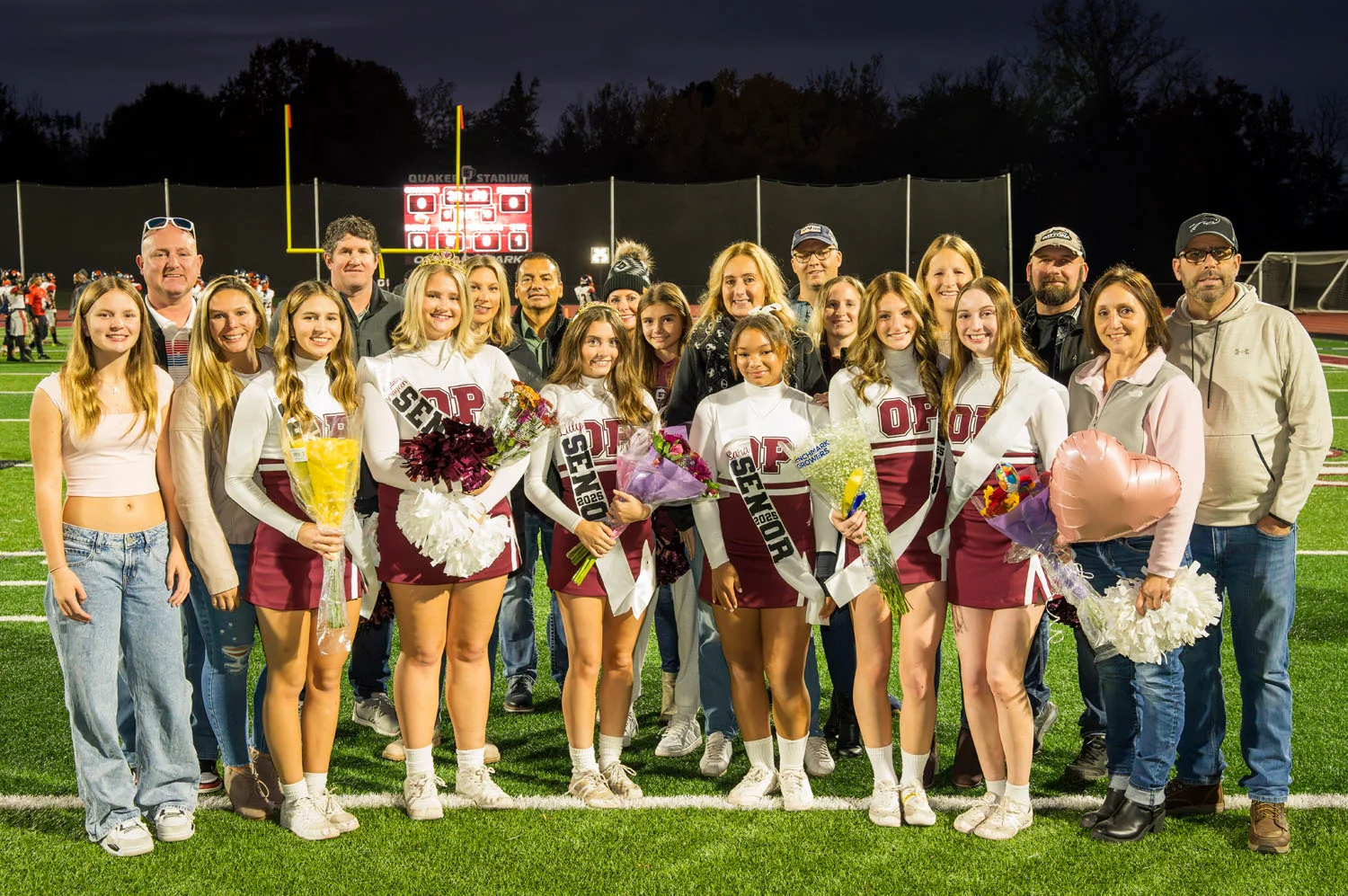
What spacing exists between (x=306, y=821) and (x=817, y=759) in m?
1.68

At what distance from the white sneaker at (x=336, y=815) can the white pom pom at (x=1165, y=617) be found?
7.52 ft

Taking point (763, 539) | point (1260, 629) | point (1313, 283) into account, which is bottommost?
point (1260, 629)

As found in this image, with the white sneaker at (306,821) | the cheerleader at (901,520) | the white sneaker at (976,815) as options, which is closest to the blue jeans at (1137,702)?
A: the white sneaker at (976,815)

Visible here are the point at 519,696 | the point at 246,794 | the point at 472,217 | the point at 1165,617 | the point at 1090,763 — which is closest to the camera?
the point at 1165,617

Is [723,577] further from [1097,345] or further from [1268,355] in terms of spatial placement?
[1268,355]

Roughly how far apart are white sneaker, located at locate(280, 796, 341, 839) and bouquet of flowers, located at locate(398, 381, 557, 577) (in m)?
0.82

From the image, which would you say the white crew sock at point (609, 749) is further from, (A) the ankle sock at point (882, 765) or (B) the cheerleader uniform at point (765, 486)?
(A) the ankle sock at point (882, 765)

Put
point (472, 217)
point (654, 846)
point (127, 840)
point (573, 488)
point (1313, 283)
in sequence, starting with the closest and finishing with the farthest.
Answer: point (127, 840), point (654, 846), point (573, 488), point (472, 217), point (1313, 283)

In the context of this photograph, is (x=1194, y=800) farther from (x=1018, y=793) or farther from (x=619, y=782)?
(x=619, y=782)

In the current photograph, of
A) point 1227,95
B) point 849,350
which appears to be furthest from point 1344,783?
point 1227,95

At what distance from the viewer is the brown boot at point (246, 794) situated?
12.3 feet

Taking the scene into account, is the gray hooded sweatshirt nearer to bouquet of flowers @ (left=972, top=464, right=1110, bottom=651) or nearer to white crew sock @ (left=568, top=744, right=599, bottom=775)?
bouquet of flowers @ (left=972, top=464, right=1110, bottom=651)

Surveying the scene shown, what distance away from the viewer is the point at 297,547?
3.53 m

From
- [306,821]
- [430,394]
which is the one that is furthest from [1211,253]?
[306,821]
